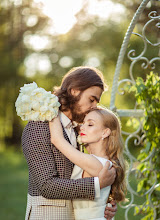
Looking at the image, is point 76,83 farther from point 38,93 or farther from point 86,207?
point 86,207

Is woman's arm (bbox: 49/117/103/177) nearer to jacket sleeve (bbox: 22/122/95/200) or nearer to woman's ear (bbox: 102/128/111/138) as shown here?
jacket sleeve (bbox: 22/122/95/200)

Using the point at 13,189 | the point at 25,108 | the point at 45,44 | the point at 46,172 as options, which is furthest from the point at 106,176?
the point at 45,44

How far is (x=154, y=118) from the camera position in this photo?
331 cm

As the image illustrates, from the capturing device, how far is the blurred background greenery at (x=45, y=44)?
45.7 ft

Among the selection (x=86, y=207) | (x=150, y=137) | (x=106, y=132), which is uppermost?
(x=106, y=132)

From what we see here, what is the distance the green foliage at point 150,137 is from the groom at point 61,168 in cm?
113

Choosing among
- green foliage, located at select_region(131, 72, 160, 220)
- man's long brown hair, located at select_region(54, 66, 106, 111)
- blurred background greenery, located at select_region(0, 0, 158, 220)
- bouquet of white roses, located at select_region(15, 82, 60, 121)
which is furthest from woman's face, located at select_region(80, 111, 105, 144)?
blurred background greenery, located at select_region(0, 0, 158, 220)

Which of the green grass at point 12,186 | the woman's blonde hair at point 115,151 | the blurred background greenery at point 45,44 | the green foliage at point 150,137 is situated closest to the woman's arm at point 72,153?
the woman's blonde hair at point 115,151

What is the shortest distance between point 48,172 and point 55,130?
0.23 m

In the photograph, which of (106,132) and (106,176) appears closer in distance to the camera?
(106,176)

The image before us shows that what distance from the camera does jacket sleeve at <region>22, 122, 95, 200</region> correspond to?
6.22ft

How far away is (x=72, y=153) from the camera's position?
1.97m

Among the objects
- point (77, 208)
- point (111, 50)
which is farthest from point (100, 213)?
point (111, 50)

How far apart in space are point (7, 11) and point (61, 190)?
44.4 ft
